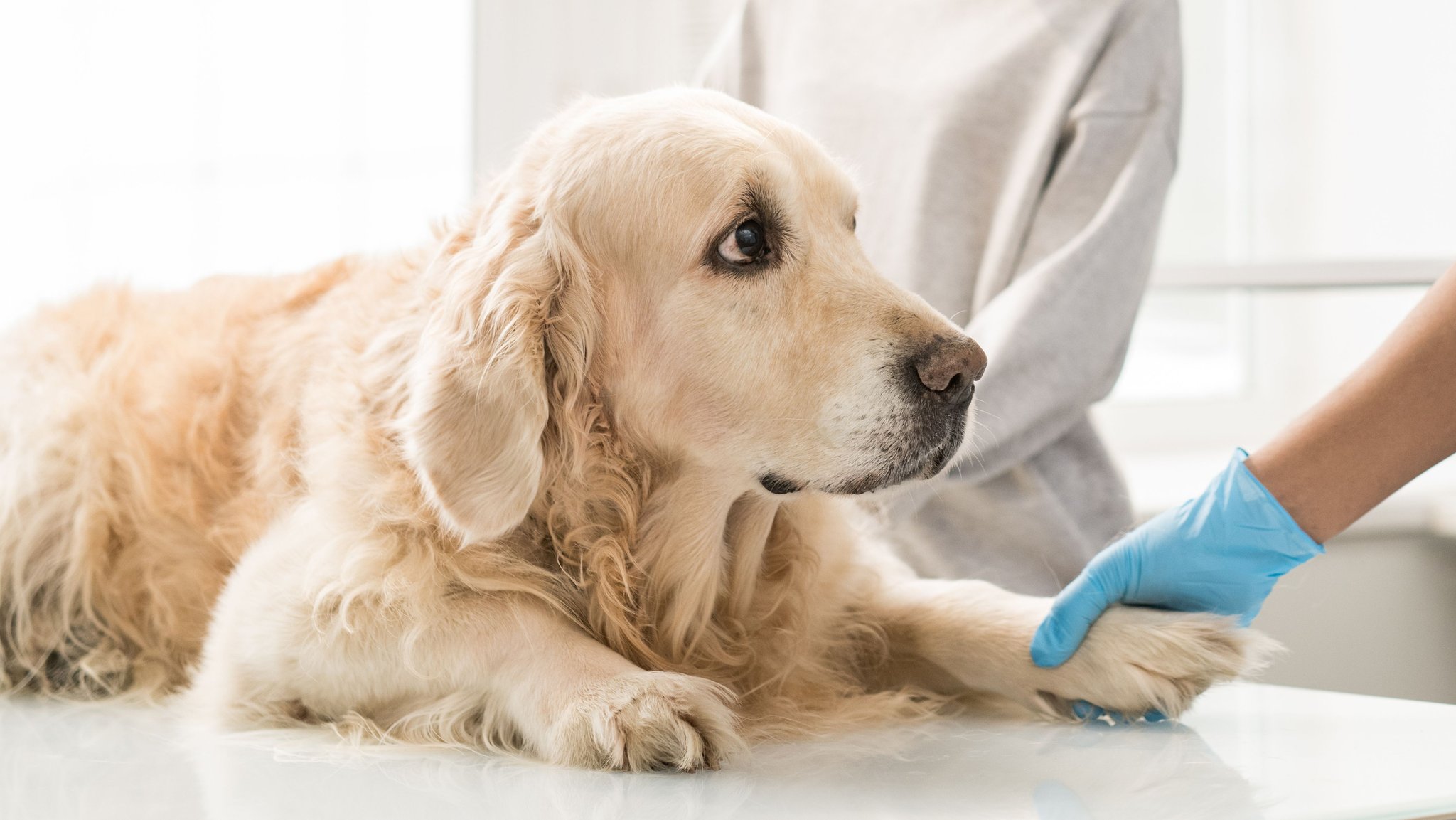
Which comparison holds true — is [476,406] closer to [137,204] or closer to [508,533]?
[508,533]

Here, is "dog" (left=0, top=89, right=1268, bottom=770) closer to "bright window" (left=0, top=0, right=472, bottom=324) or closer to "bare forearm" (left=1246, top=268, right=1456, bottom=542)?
"bare forearm" (left=1246, top=268, right=1456, bottom=542)

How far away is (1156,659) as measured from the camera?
1255mm

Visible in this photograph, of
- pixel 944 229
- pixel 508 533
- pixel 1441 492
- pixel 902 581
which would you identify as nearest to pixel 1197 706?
pixel 902 581

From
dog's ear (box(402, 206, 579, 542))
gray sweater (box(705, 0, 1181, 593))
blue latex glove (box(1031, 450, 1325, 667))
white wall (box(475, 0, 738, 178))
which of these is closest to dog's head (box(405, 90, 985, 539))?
dog's ear (box(402, 206, 579, 542))

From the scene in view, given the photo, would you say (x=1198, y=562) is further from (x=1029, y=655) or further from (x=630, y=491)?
(x=630, y=491)

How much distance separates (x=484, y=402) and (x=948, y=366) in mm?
475

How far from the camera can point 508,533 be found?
1.28 meters

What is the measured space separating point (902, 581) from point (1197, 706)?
38 centimetres

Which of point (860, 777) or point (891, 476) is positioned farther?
point (891, 476)

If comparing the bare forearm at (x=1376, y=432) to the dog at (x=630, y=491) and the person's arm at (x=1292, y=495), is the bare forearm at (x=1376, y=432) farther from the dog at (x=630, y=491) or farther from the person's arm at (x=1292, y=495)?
the dog at (x=630, y=491)

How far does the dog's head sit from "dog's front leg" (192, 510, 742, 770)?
115 millimetres

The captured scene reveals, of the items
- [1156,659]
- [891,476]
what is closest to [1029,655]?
[1156,659]

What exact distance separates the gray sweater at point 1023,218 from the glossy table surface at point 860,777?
606 millimetres

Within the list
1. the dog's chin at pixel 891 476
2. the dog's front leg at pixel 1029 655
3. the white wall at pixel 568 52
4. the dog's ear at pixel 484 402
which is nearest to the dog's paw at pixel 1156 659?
the dog's front leg at pixel 1029 655
